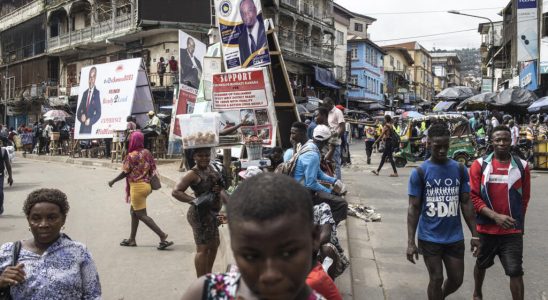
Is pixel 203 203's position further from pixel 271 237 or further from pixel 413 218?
pixel 271 237

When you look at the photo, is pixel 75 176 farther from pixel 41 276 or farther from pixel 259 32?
pixel 41 276

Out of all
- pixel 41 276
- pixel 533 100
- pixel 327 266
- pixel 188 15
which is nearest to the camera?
pixel 41 276

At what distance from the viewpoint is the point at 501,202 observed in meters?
4.23

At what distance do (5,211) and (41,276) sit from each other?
26.6ft

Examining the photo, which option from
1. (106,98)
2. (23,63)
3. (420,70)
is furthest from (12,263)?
(420,70)

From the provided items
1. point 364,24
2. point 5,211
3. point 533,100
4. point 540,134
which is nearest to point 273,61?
→ point 5,211

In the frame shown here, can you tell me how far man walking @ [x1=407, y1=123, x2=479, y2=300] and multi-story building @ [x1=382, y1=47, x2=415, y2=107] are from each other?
187ft

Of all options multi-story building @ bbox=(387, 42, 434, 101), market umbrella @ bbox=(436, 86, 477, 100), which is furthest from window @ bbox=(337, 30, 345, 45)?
multi-story building @ bbox=(387, 42, 434, 101)

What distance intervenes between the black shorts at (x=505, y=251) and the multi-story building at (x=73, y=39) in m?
25.0

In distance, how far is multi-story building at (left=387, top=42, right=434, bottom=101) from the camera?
256 ft

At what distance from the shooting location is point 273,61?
383 inches

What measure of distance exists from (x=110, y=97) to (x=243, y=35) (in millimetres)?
10802

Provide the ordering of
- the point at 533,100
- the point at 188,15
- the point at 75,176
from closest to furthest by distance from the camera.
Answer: the point at 75,176 < the point at 533,100 < the point at 188,15

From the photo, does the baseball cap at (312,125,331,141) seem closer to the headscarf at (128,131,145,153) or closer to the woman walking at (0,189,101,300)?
the headscarf at (128,131,145,153)
